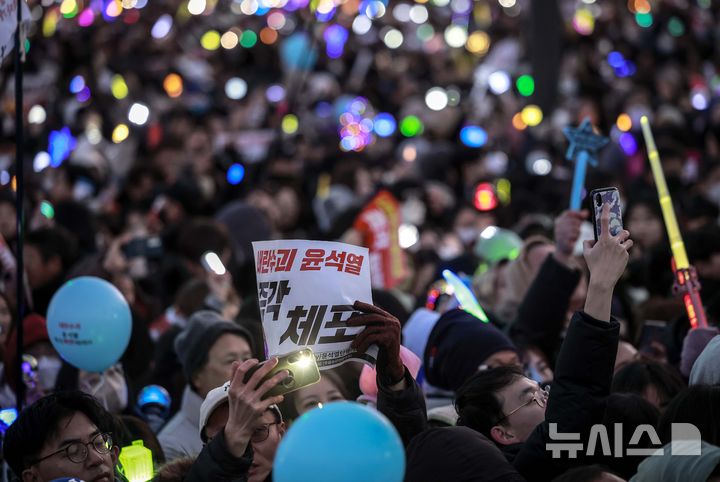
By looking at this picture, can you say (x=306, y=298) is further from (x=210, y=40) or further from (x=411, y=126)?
(x=210, y=40)

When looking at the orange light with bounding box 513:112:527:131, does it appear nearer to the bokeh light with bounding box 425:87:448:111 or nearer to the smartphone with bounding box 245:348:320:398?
the bokeh light with bounding box 425:87:448:111

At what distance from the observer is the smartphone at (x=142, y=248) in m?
8.04

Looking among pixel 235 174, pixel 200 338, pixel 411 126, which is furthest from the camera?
pixel 411 126

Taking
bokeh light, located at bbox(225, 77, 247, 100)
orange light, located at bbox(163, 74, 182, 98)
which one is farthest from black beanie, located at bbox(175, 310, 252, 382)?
bokeh light, located at bbox(225, 77, 247, 100)

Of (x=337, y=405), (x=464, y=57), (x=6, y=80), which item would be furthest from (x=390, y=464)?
(x=464, y=57)

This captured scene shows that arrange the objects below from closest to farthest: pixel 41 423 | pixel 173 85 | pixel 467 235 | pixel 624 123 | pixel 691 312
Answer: pixel 41 423
pixel 691 312
pixel 467 235
pixel 624 123
pixel 173 85

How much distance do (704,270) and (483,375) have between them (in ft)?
9.69

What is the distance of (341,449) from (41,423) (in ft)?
5.21

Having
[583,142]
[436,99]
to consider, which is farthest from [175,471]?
[436,99]

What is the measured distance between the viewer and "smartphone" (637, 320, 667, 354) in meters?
5.61

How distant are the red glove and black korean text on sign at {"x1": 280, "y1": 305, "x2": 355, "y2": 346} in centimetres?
6

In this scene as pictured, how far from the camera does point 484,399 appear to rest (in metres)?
3.99

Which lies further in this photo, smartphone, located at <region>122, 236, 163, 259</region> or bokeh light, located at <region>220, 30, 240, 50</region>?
bokeh light, located at <region>220, 30, 240, 50</region>

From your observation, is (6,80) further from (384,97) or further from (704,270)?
(704,270)
